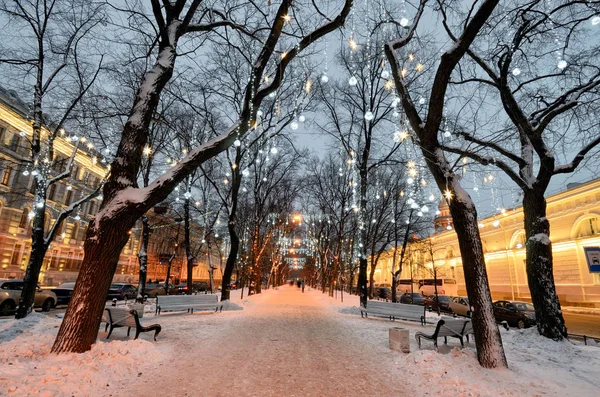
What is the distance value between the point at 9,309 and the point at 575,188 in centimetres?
3856

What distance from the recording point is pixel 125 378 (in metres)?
5.10

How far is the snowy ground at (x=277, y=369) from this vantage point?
4664mm

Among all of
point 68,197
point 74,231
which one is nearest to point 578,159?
point 68,197

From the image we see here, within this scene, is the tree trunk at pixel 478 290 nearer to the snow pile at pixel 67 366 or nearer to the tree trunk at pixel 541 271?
the tree trunk at pixel 541 271

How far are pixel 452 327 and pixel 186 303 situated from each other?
10.8 m

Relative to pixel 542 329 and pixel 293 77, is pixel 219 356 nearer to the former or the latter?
pixel 542 329

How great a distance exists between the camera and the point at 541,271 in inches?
345

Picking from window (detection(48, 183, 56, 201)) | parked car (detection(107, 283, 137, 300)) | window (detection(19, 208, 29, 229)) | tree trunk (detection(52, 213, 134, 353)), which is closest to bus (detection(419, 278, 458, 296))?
parked car (detection(107, 283, 137, 300))

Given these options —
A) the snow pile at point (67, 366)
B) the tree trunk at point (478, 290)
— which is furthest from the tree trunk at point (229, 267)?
the tree trunk at point (478, 290)

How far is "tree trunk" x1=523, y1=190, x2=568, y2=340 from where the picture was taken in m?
8.41

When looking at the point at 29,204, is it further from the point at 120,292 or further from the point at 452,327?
the point at 452,327

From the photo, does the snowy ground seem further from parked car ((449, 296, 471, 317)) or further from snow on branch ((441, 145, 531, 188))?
parked car ((449, 296, 471, 317))

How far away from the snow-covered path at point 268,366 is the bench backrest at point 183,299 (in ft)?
12.6

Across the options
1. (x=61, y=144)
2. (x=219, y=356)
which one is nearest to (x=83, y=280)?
(x=219, y=356)
